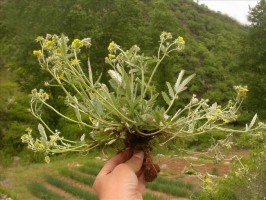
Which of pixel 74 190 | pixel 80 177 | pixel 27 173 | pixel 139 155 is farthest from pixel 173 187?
pixel 139 155

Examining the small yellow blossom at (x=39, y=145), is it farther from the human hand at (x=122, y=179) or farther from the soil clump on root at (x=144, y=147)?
the soil clump on root at (x=144, y=147)

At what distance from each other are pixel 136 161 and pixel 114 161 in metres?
0.12

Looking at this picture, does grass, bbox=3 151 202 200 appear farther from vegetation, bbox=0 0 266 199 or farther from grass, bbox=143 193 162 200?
vegetation, bbox=0 0 266 199

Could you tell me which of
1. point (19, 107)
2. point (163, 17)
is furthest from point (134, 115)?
point (19, 107)

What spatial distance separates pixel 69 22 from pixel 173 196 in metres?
8.86

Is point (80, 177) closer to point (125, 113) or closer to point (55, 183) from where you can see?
point (55, 183)

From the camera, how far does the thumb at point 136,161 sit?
1919mm

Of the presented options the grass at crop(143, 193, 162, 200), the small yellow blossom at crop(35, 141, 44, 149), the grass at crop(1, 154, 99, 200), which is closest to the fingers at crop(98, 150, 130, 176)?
the small yellow blossom at crop(35, 141, 44, 149)

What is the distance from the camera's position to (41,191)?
7.60m

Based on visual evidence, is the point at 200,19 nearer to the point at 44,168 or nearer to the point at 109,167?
the point at 44,168

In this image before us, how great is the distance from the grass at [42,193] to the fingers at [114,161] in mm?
5358

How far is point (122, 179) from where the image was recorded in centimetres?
183

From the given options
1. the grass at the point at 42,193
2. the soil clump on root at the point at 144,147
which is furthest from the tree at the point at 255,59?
the soil clump on root at the point at 144,147

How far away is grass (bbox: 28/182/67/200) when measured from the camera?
7133 mm
